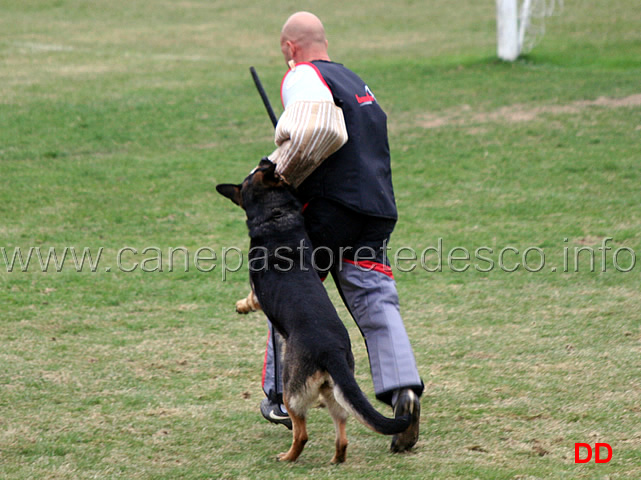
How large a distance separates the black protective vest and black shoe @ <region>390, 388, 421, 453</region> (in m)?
0.95

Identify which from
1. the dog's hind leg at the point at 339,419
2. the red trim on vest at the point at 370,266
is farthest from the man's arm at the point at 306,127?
the dog's hind leg at the point at 339,419

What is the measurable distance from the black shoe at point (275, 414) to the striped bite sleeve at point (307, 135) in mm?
1297

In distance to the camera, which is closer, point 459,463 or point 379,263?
point 459,463

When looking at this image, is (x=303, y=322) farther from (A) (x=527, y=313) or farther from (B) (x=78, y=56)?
(B) (x=78, y=56)

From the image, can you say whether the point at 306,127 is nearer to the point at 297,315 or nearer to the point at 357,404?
the point at 297,315

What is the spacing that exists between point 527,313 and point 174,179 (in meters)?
5.93

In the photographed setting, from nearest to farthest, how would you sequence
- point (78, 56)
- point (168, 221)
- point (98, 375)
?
point (98, 375) < point (168, 221) < point (78, 56)

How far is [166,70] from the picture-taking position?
1761 cm

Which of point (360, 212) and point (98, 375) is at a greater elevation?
point (360, 212)

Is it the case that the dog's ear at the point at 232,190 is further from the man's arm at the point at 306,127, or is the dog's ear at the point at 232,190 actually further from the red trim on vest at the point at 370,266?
the red trim on vest at the point at 370,266

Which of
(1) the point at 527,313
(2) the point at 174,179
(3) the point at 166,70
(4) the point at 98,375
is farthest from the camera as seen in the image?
(3) the point at 166,70

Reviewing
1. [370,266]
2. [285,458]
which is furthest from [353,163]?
[285,458]

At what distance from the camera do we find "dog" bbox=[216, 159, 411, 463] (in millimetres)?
3545

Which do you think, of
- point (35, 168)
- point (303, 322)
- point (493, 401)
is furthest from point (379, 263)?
point (35, 168)
